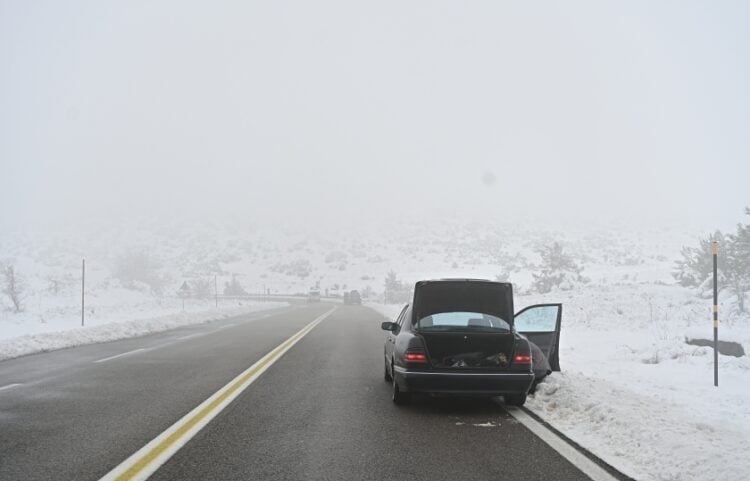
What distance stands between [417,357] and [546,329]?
283cm

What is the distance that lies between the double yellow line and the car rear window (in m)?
2.84

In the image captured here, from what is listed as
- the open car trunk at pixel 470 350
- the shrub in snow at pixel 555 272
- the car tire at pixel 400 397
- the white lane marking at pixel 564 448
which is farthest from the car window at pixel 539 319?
the shrub in snow at pixel 555 272

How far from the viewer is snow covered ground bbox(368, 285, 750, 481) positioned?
15.0ft

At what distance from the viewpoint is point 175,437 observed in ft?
17.7

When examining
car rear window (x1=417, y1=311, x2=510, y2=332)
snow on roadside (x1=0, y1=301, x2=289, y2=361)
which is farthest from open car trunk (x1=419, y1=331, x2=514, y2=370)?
snow on roadside (x1=0, y1=301, x2=289, y2=361)

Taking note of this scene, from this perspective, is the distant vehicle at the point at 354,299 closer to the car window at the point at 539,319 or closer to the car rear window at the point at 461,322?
the car window at the point at 539,319

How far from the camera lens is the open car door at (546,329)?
837cm

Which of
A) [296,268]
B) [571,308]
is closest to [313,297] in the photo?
[296,268]

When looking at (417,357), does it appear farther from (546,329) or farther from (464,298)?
(546,329)

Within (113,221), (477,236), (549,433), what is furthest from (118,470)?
(113,221)

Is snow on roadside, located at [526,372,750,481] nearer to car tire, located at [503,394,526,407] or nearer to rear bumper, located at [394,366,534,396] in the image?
car tire, located at [503,394,526,407]

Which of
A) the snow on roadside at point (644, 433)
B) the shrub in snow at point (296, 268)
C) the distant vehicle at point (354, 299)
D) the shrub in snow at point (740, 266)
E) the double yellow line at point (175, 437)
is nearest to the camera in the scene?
the double yellow line at point (175, 437)

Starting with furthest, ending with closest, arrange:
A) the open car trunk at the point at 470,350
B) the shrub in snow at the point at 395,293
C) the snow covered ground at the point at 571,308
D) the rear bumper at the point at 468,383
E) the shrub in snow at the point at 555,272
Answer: the shrub in snow at the point at 395,293 → the shrub in snow at the point at 555,272 → the open car trunk at the point at 470,350 → the rear bumper at the point at 468,383 → the snow covered ground at the point at 571,308

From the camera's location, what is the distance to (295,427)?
19.4 feet
